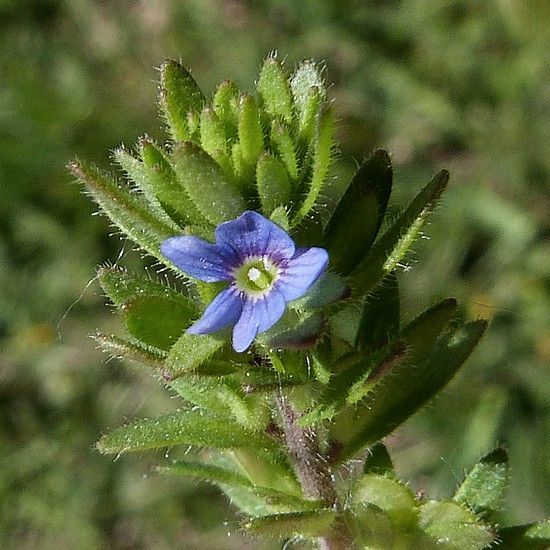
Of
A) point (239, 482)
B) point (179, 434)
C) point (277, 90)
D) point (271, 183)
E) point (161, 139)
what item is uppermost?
point (277, 90)

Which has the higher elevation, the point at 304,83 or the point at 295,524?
the point at 304,83

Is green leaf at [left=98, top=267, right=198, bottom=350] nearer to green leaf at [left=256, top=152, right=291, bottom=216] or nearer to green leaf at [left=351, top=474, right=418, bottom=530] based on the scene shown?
green leaf at [left=256, top=152, right=291, bottom=216]

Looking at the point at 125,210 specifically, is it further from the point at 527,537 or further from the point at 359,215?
the point at 527,537

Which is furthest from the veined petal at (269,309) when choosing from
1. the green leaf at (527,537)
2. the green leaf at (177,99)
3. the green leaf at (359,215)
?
the green leaf at (527,537)

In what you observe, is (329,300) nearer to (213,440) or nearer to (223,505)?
(213,440)

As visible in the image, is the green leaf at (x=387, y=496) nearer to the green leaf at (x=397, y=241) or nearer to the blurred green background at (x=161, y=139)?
the green leaf at (x=397, y=241)

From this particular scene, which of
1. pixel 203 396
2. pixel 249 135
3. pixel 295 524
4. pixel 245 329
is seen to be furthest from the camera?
pixel 203 396

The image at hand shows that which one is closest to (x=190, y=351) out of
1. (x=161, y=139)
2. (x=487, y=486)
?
(x=487, y=486)

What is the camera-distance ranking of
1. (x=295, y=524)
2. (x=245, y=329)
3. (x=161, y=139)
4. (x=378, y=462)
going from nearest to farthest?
(x=245, y=329)
(x=295, y=524)
(x=378, y=462)
(x=161, y=139)

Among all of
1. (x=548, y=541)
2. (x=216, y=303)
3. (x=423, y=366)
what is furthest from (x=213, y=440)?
(x=548, y=541)
